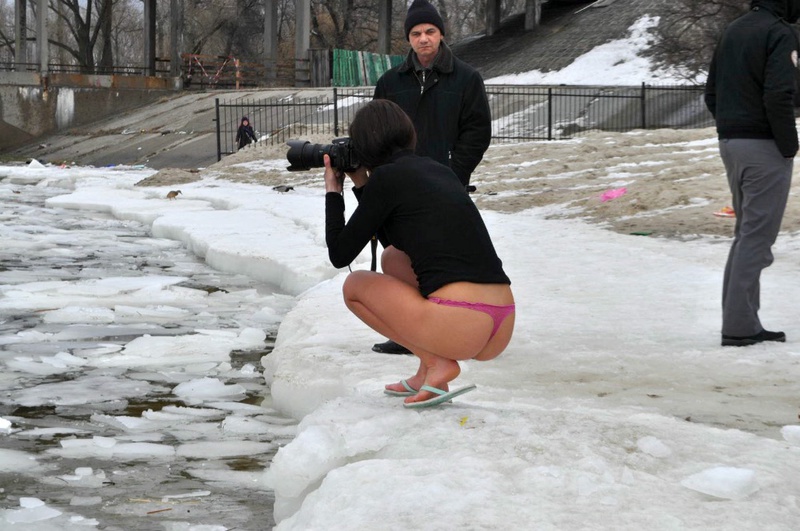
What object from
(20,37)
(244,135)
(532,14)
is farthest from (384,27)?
(244,135)

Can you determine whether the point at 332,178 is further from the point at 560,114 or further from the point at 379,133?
the point at 560,114

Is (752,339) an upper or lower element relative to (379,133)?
lower

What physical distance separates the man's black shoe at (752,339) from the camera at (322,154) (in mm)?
2309

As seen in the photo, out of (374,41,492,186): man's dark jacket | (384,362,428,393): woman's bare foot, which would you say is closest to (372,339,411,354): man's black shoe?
(374,41,492,186): man's dark jacket

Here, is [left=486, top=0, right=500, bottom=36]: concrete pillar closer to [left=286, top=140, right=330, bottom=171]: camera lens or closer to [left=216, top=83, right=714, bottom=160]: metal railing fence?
[left=216, top=83, right=714, bottom=160]: metal railing fence

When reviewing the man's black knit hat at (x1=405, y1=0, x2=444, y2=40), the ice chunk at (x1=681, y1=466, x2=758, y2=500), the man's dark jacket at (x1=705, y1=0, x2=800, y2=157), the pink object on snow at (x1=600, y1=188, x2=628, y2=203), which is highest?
the man's black knit hat at (x1=405, y1=0, x2=444, y2=40)

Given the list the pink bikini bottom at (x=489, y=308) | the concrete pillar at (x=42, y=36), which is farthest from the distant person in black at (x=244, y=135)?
the pink bikini bottom at (x=489, y=308)

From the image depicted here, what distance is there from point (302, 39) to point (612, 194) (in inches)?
816

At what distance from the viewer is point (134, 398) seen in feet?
16.4

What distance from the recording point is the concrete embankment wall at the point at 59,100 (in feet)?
104

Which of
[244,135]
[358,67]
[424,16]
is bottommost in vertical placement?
[244,135]

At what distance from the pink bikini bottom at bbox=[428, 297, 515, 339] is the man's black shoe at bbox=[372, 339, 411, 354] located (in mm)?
1363

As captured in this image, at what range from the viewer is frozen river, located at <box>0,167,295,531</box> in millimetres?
3621

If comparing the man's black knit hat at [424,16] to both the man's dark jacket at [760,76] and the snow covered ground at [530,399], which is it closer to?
A: the man's dark jacket at [760,76]
